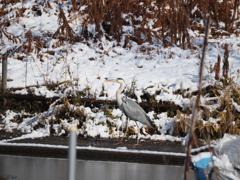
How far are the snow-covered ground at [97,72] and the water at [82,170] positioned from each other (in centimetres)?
111

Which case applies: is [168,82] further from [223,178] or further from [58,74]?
[223,178]

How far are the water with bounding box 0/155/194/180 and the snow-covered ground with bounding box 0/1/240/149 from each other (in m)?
1.11

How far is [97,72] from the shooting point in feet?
36.3

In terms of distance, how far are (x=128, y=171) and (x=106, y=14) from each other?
902cm

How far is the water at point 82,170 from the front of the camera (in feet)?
18.9

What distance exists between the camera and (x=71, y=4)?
15750mm

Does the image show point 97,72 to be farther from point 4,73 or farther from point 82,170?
point 82,170

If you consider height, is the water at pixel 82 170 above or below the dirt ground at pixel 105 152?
below

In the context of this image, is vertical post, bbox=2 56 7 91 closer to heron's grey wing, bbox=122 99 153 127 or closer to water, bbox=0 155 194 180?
water, bbox=0 155 194 180

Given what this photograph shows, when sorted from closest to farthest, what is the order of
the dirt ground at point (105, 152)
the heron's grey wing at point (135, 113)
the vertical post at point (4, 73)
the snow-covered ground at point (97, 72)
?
the dirt ground at point (105, 152) → the heron's grey wing at point (135, 113) → the snow-covered ground at point (97, 72) → the vertical post at point (4, 73)

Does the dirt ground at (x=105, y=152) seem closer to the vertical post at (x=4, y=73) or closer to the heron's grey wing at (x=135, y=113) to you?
the heron's grey wing at (x=135, y=113)

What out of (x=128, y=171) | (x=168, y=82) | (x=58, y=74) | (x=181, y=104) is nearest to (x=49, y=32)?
(x=58, y=74)

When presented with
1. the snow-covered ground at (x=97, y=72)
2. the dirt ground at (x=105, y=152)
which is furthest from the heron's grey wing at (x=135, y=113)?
the snow-covered ground at (x=97, y=72)

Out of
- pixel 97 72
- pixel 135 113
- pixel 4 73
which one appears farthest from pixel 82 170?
pixel 97 72
